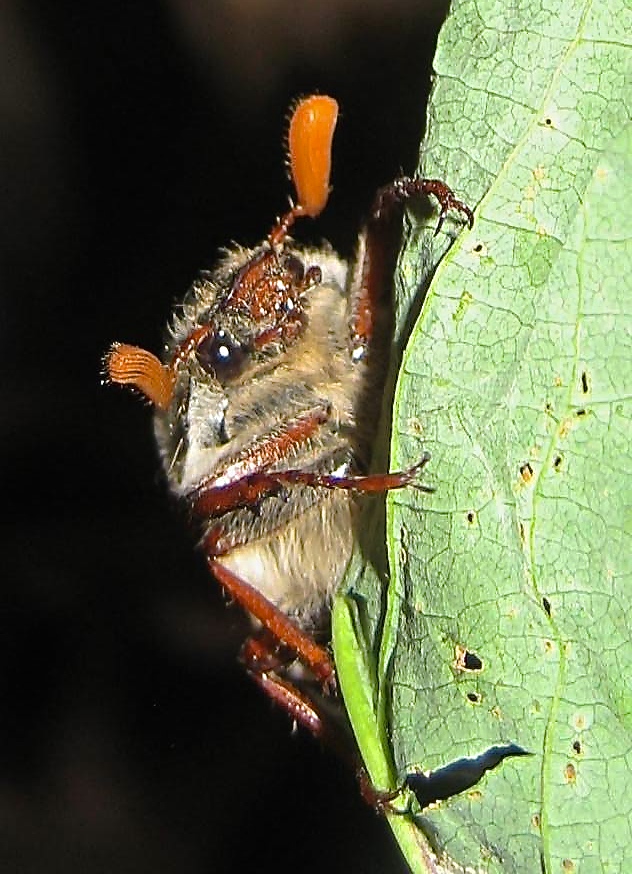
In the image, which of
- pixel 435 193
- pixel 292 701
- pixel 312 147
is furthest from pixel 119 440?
pixel 435 193

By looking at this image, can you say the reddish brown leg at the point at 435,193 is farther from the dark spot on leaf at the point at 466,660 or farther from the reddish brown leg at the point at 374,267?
the dark spot on leaf at the point at 466,660

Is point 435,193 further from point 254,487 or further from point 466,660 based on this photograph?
point 254,487

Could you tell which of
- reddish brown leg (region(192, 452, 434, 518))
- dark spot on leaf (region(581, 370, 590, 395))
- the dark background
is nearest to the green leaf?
dark spot on leaf (region(581, 370, 590, 395))

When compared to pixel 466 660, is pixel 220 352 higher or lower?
higher

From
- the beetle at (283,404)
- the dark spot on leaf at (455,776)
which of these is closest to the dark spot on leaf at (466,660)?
the dark spot on leaf at (455,776)

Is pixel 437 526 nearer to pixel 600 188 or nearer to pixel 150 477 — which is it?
pixel 600 188

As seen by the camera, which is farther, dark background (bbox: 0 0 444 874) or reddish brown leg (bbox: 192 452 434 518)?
dark background (bbox: 0 0 444 874)

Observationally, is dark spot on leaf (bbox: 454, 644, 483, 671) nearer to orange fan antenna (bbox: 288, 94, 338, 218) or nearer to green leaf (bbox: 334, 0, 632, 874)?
green leaf (bbox: 334, 0, 632, 874)

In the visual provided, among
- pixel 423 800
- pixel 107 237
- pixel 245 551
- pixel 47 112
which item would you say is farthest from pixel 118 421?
pixel 423 800
